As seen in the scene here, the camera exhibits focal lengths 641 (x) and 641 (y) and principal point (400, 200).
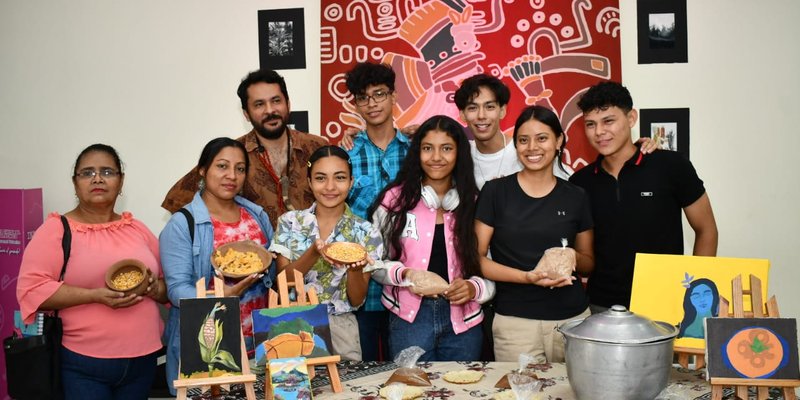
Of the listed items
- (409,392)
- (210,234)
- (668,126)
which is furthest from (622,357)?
(668,126)

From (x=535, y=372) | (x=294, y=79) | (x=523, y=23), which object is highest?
(x=523, y=23)

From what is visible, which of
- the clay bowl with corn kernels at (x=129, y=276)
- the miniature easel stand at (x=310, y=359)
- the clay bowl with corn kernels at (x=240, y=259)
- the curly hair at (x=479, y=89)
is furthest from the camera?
the curly hair at (x=479, y=89)

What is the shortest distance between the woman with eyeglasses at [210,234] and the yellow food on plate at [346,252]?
0.36 meters

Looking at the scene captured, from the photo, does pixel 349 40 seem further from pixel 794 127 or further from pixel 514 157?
pixel 794 127

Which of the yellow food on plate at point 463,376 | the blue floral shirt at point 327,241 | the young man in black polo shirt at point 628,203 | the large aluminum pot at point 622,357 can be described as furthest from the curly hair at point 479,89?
the large aluminum pot at point 622,357

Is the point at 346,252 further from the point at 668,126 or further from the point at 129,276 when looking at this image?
the point at 668,126

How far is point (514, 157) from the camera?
3.19 m

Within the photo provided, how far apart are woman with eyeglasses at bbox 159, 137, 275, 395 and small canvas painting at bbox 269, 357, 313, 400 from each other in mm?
609

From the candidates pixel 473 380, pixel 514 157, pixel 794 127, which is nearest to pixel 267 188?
pixel 514 157

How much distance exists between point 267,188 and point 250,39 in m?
1.45

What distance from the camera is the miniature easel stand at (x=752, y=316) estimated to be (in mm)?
1873

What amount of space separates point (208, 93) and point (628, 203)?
2870 millimetres

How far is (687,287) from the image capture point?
83.7 inches

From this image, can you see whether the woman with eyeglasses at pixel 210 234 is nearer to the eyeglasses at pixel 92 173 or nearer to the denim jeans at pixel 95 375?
the denim jeans at pixel 95 375
